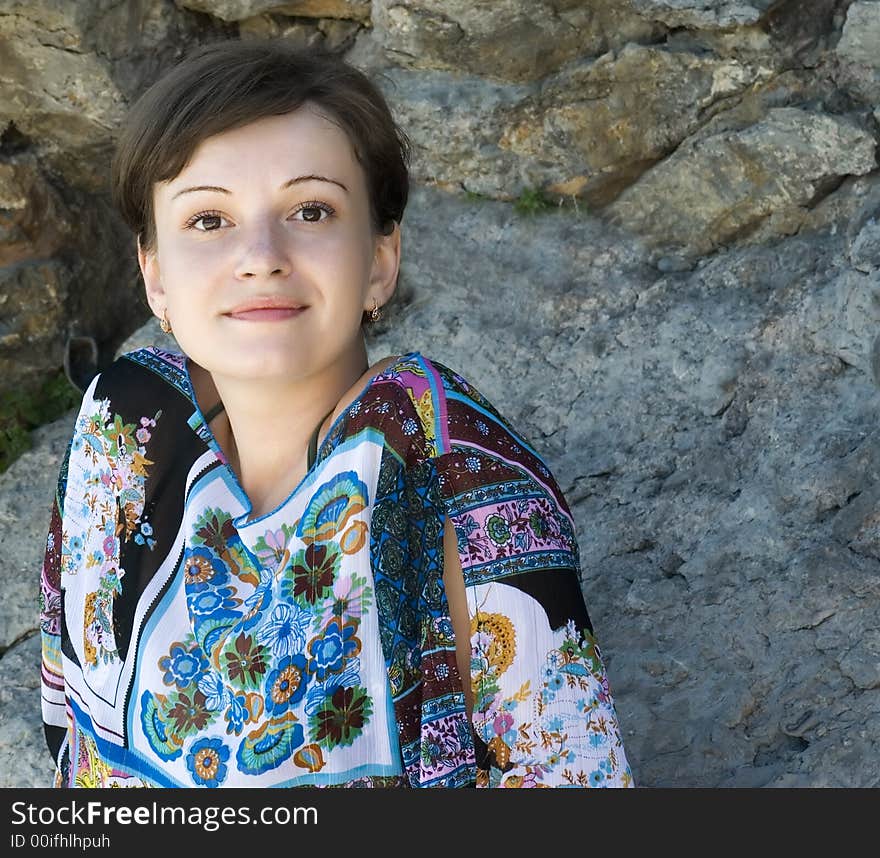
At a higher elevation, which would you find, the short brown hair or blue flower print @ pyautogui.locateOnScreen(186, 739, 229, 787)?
the short brown hair

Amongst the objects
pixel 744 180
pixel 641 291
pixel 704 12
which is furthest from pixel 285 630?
pixel 704 12

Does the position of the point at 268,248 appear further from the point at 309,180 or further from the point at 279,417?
the point at 279,417

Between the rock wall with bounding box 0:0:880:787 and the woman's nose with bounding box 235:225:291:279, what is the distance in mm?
1109

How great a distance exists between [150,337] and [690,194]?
5.02ft

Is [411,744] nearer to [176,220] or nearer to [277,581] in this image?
[277,581]

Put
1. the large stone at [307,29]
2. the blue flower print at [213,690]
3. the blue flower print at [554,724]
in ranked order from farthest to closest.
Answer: the large stone at [307,29] → the blue flower print at [213,690] → the blue flower print at [554,724]

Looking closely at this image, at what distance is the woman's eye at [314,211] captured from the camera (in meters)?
1.97

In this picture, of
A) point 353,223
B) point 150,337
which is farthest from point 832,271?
point 150,337

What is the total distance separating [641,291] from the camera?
316cm

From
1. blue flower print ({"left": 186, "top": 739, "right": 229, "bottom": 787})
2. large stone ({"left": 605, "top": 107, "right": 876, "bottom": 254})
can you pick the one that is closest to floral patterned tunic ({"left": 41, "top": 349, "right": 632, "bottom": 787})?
blue flower print ({"left": 186, "top": 739, "right": 229, "bottom": 787})

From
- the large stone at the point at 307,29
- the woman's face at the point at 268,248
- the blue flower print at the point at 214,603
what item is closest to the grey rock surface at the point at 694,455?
the large stone at the point at 307,29

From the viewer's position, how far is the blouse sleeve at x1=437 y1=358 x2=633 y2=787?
1.81 metres

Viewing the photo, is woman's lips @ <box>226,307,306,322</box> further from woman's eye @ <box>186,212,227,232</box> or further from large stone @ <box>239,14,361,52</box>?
large stone @ <box>239,14,361,52</box>

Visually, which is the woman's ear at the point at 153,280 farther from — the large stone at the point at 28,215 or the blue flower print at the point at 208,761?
the large stone at the point at 28,215
